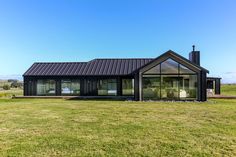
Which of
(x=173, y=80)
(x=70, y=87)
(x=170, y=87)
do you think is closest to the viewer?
(x=173, y=80)

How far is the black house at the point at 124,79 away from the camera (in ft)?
63.0

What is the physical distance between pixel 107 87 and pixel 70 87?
464 centimetres

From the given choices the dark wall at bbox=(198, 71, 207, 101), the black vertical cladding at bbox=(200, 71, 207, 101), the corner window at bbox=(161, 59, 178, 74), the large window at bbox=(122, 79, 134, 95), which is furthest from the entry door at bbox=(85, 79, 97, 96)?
the black vertical cladding at bbox=(200, 71, 207, 101)

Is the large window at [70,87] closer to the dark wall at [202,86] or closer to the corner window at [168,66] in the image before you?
the corner window at [168,66]

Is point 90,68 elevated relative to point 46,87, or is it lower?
elevated

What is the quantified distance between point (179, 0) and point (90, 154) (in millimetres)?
16228

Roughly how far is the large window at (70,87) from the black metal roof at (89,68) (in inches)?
40.6

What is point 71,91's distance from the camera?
24.7 m

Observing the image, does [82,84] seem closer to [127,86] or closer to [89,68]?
[89,68]

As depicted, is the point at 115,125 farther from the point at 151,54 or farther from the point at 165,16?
the point at 151,54

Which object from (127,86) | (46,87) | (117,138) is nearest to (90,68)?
(127,86)

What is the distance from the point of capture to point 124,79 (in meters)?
24.1

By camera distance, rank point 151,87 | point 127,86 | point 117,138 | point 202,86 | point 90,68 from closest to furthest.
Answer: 1. point 117,138
2. point 202,86
3. point 151,87
4. point 127,86
5. point 90,68

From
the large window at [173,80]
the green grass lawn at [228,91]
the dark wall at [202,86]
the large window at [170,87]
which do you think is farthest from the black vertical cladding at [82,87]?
the green grass lawn at [228,91]
